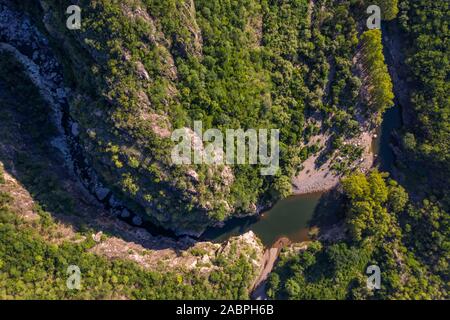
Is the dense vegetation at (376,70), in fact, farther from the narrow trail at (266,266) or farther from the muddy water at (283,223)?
→ the narrow trail at (266,266)

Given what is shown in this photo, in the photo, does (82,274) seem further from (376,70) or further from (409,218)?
(376,70)

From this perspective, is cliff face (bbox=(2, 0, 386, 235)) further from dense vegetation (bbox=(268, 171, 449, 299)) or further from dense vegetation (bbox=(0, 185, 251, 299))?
dense vegetation (bbox=(268, 171, 449, 299))

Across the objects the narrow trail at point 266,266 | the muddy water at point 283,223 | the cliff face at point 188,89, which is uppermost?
the cliff face at point 188,89

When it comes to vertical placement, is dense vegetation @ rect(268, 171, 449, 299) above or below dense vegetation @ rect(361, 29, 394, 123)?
below

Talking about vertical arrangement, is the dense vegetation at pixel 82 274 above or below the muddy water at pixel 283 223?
below

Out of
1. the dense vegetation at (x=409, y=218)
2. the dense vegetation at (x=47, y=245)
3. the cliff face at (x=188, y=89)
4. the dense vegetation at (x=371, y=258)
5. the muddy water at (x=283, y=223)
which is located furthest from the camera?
the muddy water at (x=283, y=223)

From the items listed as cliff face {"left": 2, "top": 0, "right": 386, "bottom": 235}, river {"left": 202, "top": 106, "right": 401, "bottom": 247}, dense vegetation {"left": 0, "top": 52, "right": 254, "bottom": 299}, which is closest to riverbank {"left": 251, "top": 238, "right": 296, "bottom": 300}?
river {"left": 202, "top": 106, "right": 401, "bottom": 247}

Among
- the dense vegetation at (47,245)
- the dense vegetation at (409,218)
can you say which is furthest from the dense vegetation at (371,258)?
the dense vegetation at (47,245)

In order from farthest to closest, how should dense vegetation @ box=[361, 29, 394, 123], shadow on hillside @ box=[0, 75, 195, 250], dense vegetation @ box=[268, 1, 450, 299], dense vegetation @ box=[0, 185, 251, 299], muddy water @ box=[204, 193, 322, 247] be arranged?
muddy water @ box=[204, 193, 322, 247]
dense vegetation @ box=[361, 29, 394, 123]
dense vegetation @ box=[268, 1, 450, 299]
shadow on hillside @ box=[0, 75, 195, 250]
dense vegetation @ box=[0, 185, 251, 299]
